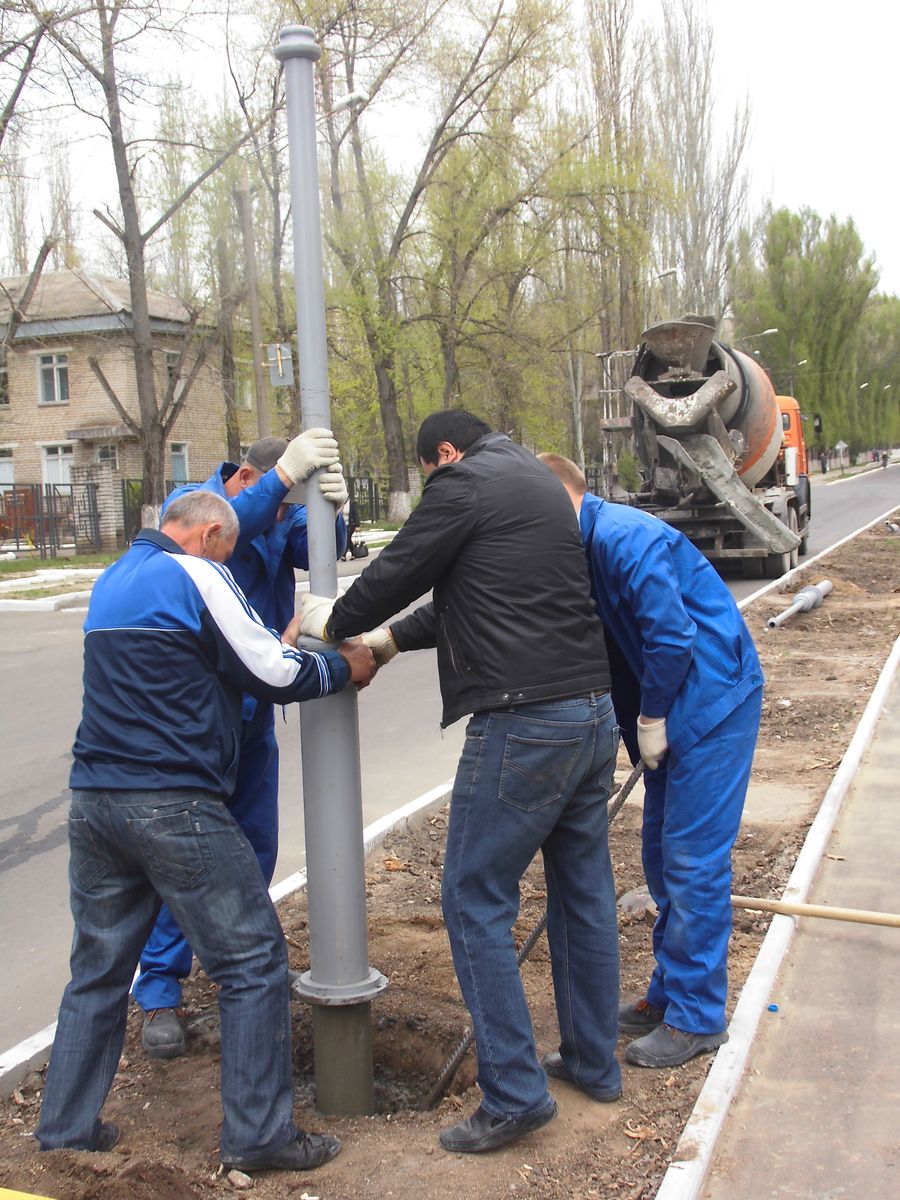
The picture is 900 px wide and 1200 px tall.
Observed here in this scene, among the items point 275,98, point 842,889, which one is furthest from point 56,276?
point 842,889

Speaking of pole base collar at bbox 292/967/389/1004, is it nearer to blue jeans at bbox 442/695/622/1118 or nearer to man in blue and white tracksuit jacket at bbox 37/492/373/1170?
man in blue and white tracksuit jacket at bbox 37/492/373/1170

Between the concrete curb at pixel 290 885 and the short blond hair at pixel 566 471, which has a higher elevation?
the short blond hair at pixel 566 471

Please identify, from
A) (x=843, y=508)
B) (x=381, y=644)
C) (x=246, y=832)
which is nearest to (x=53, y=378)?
(x=843, y=508)

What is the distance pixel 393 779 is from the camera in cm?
741

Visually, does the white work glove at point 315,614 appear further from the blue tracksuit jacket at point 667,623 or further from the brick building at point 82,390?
the brick building at point 82,390

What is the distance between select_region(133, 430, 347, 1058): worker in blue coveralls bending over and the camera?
3617 millimetres

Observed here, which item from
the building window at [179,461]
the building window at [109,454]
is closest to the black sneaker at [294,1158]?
the building window at [109,454]

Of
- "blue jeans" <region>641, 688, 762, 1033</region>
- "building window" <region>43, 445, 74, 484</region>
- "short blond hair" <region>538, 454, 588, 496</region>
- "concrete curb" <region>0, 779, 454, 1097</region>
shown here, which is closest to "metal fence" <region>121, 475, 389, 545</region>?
"building window" <region>43, 445, 74, 484</region>

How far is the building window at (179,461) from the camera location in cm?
3675

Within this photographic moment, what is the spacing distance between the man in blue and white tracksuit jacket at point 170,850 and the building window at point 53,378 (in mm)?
34982

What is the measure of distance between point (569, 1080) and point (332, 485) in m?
1.94

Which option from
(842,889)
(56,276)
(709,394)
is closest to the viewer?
(842,889)

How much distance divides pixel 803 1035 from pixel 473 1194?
144 centimetres

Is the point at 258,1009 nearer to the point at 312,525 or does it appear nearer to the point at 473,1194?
the point at 473,1194
